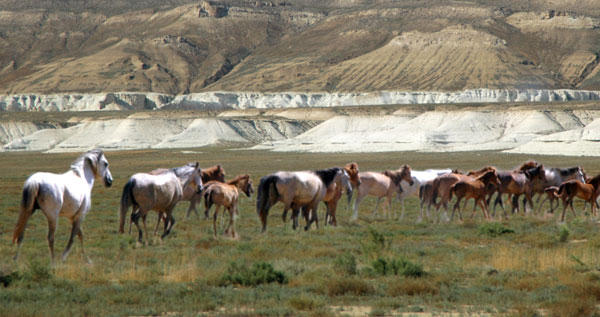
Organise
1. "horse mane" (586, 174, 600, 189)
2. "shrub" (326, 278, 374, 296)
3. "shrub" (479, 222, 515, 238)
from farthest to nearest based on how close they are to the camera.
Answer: "horse mane" (586, 174, 600, 189), "shrub" (479, 222, 515, 238), "shrub" (326, 278, 374, 296)

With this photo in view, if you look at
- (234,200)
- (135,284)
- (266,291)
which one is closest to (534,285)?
(266,291)

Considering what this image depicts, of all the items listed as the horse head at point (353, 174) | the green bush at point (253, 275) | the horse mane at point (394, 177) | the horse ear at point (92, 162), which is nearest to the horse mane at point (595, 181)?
the horse mane at point (394, 177)

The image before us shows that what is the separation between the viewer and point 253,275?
570 inches

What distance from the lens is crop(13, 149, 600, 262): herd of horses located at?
50.1 ft

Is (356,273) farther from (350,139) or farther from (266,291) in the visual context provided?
(350,139)

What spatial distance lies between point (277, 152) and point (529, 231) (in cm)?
8538

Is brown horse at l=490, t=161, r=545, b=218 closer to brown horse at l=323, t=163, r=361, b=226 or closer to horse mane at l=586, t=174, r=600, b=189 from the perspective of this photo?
horse mane at l=586, t=174, r=600, b=189

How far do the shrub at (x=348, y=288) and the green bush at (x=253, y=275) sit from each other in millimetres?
1208

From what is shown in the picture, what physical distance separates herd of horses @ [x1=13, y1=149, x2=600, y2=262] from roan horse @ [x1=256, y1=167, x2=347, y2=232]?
0.02 metres

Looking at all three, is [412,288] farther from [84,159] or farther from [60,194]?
[84,159]

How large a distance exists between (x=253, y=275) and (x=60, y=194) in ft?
12.9

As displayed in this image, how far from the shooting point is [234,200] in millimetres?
22391

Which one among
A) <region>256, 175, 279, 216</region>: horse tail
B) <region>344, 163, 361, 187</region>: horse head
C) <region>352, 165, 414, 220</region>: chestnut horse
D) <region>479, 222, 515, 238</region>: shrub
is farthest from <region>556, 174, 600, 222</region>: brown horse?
<region>256, 175, 279, 216</region>: horse tail

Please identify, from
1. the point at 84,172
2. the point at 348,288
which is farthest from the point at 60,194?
the point at 348,288
